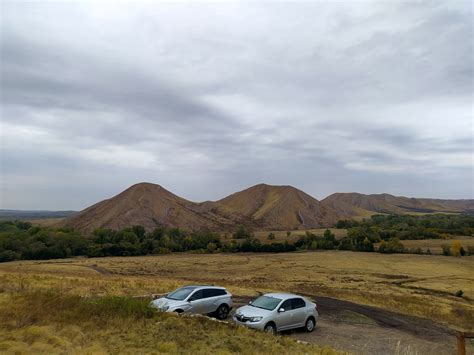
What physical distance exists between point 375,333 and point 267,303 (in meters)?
5.47

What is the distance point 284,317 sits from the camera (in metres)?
16.6

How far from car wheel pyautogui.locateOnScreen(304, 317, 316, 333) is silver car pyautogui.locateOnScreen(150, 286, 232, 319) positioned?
4022 millimetres

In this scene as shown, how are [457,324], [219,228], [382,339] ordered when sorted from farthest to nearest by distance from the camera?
[219,228] → [457,324] → [382,339]

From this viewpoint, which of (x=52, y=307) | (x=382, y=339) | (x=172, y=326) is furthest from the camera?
(x=382, y=339)

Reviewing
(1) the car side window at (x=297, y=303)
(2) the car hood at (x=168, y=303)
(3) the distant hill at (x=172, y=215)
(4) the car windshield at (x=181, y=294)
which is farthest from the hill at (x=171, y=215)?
(1) the car side window at (x=297, y=303)

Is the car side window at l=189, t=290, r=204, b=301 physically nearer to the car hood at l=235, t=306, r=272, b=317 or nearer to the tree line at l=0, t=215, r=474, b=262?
the car hood at l=235, t=306, r=272, b=317

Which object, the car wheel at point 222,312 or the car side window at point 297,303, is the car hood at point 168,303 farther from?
the car side window at point 297,303

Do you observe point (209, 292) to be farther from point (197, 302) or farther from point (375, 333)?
point (375, 333)

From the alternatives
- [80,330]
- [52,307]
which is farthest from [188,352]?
[52,307]

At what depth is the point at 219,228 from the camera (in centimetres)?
15900

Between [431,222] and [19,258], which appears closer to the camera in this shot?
[19,258]

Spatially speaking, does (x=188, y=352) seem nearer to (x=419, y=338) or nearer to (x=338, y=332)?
(x=338, y=332)

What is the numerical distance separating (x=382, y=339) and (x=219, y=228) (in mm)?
143056

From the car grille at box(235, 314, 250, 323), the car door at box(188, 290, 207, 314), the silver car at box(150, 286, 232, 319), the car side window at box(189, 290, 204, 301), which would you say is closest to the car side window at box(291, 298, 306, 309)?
the car grille at box(235, 314, 250, 323)
